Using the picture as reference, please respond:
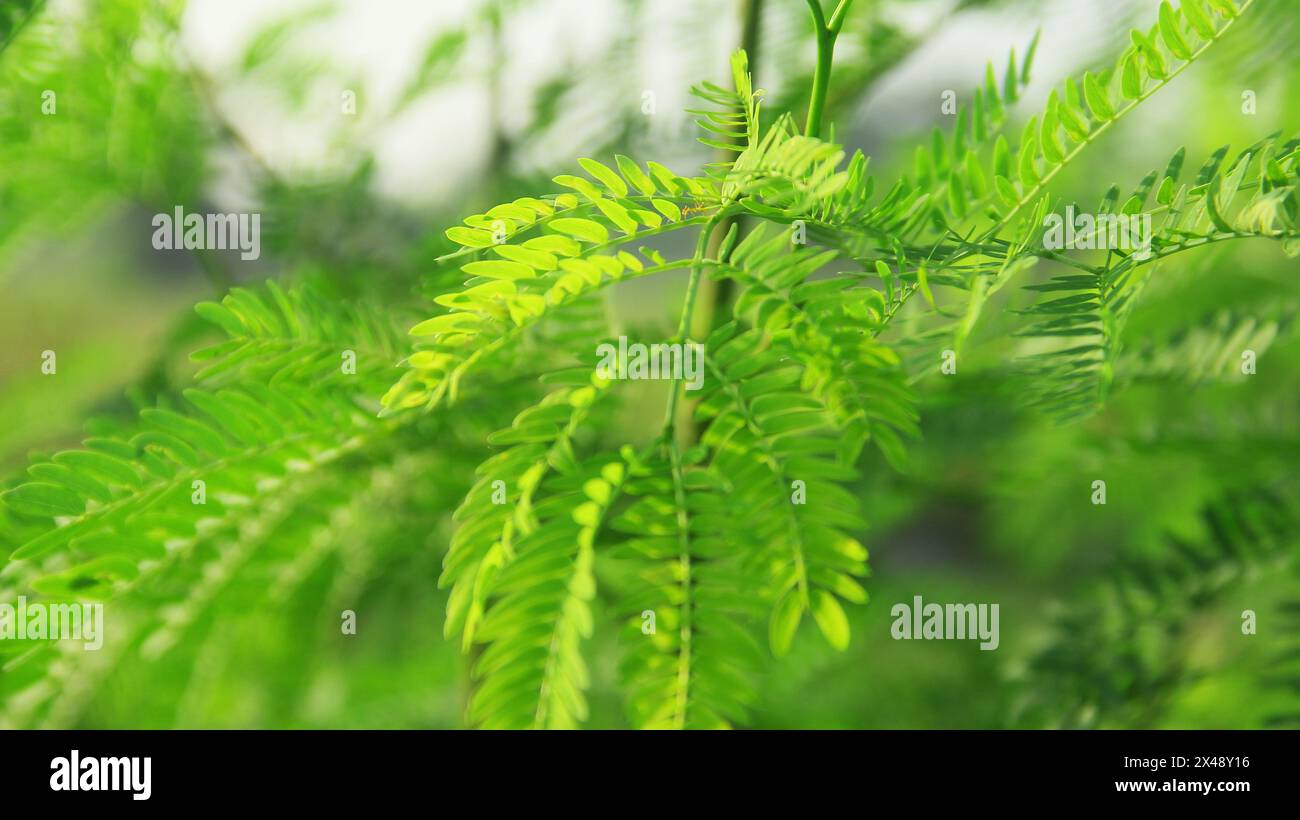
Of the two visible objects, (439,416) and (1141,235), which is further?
(439,416)

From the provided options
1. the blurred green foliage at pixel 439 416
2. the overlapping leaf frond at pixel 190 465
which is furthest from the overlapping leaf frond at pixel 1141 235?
the overlapping leaf frond at pixel 190 465

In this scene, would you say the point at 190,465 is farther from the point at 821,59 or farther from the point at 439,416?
the point at 821,59

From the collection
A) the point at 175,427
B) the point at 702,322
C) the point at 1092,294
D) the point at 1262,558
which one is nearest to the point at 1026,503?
the point at 1262,558

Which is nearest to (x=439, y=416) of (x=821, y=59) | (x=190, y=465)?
(x=190, y=465)

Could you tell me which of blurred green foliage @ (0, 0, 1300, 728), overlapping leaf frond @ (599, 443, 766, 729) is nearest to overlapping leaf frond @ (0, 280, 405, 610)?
blurred green foliage @ (0, 0, 1300, 728)

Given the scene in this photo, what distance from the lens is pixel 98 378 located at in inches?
29.9

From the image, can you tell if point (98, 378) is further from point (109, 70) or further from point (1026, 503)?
point (1026, 503)

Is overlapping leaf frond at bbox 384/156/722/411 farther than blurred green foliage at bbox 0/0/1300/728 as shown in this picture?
No

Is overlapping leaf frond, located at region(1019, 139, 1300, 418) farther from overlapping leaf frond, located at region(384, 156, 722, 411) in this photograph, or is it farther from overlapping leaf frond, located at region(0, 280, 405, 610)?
overlapping leaf frond, located at region(0, 280, 405, 610)

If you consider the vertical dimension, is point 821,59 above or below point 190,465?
above

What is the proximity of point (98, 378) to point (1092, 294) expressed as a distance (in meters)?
0.77

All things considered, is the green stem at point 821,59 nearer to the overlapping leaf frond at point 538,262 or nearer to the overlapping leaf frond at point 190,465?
the overlapping leaf frond at point 538,262

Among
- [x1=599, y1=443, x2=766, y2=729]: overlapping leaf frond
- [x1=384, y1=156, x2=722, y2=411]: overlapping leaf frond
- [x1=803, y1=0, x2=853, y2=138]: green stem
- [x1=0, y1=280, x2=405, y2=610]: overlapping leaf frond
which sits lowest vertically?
[x1=599, y1=443, x2=766, y2=729]: overlapping leaf frond
